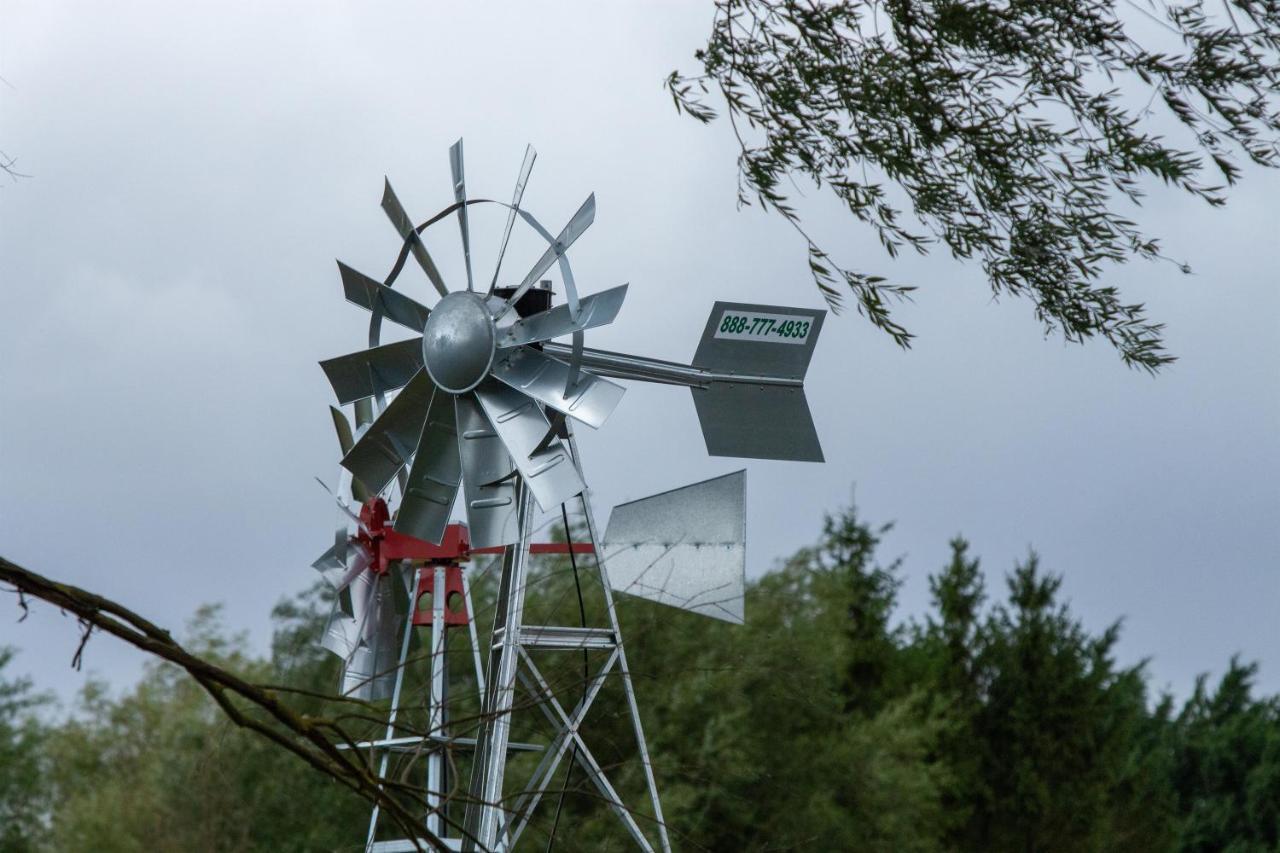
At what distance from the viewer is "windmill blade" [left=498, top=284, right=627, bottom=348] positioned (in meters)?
4.94

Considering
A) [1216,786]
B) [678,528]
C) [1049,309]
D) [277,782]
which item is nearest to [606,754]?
[277,782]

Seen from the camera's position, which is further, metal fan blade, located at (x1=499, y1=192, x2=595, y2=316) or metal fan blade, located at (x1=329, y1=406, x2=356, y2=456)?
metal fan blade, located at (x1=329, y1=406, x2=356, y2=456)

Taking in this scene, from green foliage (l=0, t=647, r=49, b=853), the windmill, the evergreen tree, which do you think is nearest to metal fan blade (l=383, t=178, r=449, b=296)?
the windmill

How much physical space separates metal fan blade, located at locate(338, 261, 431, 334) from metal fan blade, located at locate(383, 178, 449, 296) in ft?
0.33

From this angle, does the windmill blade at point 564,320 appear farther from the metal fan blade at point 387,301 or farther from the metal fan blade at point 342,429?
the metal fan blade at point 342,429

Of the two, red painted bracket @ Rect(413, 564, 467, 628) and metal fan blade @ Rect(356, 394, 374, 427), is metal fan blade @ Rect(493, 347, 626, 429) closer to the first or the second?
red painted bracket @ Rect(413, 564, 467, 628)

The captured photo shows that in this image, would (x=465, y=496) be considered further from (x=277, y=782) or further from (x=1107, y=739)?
(x=1107, y=739)

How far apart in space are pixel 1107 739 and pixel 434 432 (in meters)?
20.5

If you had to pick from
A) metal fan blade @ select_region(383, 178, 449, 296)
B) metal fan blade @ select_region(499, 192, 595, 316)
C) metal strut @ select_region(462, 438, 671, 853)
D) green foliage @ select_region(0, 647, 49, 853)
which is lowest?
metal strut @ select_region(462, 438, 671, 853)

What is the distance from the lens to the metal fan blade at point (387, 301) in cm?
550

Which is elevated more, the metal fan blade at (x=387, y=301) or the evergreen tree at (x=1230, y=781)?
the evergreen tree at (x=1230, y=781)

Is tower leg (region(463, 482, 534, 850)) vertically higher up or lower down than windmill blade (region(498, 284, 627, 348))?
lower down

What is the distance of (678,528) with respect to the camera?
5457 millimetres

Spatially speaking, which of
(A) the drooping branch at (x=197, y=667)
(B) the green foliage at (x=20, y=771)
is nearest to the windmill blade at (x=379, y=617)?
(A) the drooping branch at (x=197, y=667)
